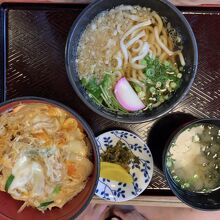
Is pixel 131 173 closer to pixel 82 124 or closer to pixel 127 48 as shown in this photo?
pixel 82 124

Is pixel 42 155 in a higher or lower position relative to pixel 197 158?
higher

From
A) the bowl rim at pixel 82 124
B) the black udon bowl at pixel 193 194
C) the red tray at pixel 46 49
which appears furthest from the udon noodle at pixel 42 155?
the black udon bowl at pixel 193 194

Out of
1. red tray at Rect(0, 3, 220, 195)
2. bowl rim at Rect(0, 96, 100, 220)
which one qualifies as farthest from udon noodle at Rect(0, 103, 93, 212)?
Answer: red tray at Rect(0, 3, 220, 195)

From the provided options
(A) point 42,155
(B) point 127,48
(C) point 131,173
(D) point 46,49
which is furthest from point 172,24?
(A) point 42,155

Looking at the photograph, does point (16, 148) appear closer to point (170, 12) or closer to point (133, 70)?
point (133, 70)

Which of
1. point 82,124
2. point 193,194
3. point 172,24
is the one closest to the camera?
point 82,124

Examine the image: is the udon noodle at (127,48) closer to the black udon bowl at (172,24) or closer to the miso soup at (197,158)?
the black udon bowl at (172,24)

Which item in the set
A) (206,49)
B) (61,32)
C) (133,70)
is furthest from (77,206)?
(206,49)
